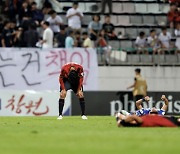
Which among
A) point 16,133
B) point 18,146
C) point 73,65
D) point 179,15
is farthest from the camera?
point 179,15

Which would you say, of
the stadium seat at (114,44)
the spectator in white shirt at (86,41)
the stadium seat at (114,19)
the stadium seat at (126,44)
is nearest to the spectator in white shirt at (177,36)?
the stadium seat at (126,44)

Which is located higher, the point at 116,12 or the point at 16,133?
the point at 116,12

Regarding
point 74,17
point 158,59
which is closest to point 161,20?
point 158,59

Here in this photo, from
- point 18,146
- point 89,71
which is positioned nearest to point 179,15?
point 89,71

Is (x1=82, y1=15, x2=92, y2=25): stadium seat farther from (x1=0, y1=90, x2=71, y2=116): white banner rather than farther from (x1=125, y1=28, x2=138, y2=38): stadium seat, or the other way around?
(x1=0, y1=90, x2=71, y2=116): white banner

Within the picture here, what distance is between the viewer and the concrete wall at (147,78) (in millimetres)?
32844

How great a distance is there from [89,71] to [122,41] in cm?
270

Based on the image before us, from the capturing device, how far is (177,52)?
33.3 meters

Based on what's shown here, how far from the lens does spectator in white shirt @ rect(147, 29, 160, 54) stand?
33.0 meters

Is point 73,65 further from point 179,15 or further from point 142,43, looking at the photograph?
point 179,15

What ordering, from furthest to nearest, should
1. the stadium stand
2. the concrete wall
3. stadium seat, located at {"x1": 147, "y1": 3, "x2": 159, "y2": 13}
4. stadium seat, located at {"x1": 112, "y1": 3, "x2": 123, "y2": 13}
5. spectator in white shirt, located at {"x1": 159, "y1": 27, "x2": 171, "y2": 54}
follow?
stadium seat, located at {"x1": 147, "y1": 3, "x2": 159, "y2": 13} → stadium seat, located at {"x1": 112, "y1": 3, "x2": 123, "y2": 13} → the stadium stand → spectator in white shirt, located at {"x1": 159, "y1": 27, "x2": 171, "y2": 54} → the concrete wall

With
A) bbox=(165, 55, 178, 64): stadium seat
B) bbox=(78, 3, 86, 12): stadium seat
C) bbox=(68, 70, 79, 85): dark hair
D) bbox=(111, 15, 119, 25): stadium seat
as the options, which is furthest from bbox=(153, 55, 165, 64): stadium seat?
bbox=(68, 70, 79, 85): dark hair

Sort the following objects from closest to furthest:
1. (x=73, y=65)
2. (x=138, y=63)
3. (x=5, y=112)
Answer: (x=73, y=65) → (x=5, y=112) → (x=138, y=63)

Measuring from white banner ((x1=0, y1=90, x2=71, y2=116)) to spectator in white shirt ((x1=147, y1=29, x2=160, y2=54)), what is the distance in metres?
4.43
